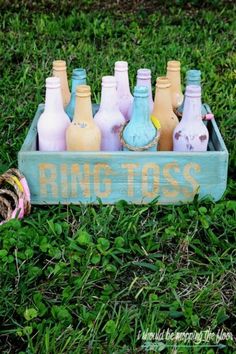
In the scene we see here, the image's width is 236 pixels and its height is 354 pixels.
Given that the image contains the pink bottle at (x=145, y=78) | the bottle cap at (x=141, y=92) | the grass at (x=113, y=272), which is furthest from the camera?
the pink bottle at (x=145, y=78)

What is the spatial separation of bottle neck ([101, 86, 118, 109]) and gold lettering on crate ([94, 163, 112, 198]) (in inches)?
7.2

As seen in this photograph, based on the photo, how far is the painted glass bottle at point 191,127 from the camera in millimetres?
1761

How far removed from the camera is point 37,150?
6.17 feet

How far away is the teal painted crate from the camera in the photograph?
1741 millimetres

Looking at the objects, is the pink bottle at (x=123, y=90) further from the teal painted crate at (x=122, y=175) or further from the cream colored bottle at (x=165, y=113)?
the teal painted crate at (x=122, y=175)

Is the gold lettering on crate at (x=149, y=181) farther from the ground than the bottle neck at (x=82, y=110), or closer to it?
closer to it

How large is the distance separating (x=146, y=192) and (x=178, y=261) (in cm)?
25

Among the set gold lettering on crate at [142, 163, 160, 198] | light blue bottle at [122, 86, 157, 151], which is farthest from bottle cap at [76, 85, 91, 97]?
gold lettering on crate at [142, 163, 160, 198]

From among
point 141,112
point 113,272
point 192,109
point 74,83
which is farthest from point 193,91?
point 113,272

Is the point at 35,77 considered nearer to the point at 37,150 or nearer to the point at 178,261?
the point at 37,150

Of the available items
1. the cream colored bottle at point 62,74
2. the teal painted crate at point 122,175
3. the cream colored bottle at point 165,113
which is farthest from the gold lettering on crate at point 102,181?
the cream colored bottle at point 62,74

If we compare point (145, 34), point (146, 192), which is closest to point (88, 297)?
point (146, 192)

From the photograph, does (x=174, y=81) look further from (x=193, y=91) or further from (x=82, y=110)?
(x=82, y=110)

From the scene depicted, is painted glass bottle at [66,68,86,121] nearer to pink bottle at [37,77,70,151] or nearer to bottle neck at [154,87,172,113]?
pink bottle at [37,77,70,151]
